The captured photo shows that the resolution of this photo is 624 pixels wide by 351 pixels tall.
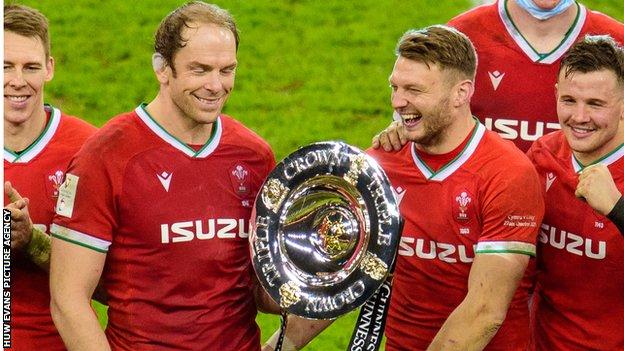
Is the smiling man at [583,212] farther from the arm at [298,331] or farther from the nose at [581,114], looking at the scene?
the arm at [298,331]

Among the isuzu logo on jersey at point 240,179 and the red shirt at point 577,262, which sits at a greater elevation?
the isuzu logo on jersey at point 240,179

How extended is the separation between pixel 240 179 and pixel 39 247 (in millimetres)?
782

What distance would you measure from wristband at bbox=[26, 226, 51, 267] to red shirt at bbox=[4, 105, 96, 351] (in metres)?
0.15

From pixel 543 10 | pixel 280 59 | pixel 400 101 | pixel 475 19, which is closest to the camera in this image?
pixel 400 101

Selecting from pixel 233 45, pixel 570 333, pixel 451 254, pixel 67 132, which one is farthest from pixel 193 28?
pixel 570 333

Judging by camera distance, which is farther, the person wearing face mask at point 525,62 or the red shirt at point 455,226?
the person wearing face mask at point 525,62

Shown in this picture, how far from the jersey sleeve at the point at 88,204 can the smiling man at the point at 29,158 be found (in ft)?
1.24

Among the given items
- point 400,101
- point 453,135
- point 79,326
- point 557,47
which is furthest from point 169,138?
point 557,47

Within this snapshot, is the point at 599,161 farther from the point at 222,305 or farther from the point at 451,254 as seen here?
the point at 222,305

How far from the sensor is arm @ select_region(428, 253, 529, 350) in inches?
211

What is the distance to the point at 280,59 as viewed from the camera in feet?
37.5

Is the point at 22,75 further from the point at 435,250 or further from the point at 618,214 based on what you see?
the point at 618,214

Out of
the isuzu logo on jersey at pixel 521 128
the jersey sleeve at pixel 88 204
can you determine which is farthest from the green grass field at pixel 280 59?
the jersey sleeve at pixel 88 204

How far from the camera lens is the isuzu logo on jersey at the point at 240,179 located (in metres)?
5.48
